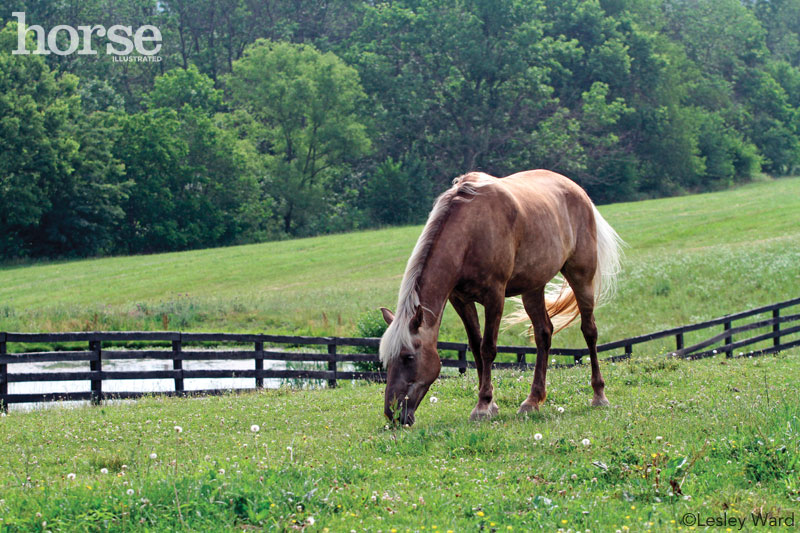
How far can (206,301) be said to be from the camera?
28.1 m

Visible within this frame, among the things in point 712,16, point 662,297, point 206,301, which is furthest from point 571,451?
point 712,16

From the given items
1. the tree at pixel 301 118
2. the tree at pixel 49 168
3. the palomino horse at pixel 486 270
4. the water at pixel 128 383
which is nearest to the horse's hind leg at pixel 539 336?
the palomino horse at pixel 486 270

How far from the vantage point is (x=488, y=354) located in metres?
8.52

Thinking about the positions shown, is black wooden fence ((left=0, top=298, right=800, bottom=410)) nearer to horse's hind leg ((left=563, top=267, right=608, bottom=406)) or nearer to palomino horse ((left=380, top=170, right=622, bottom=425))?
horse's hind leg ((left=563, top=267, right=608, bottom=406))

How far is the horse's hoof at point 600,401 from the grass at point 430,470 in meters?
0.13

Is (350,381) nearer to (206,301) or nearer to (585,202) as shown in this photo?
(585,202)

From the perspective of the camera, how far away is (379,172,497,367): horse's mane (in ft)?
25.3

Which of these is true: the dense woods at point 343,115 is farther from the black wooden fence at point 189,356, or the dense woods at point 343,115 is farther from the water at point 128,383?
the black wooden fence at point 189,356

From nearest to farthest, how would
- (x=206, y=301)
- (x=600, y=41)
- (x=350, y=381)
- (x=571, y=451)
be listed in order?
(x=571, y=451)
(x=350, y=381)
(x=206, y=301)
(x=600, y=41)

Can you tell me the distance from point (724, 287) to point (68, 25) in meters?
56.2

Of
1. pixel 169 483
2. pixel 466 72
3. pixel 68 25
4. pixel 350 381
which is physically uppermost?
pixel 68 25

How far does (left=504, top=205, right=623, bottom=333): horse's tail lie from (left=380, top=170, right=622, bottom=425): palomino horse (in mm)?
122

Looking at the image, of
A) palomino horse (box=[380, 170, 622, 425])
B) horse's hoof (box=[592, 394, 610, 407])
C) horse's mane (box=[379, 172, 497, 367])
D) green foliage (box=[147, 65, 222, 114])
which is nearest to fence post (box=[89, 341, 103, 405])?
palomino horse (box=[380, 170, 622, 425])

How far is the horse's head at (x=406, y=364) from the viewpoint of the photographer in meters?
7.70
